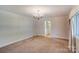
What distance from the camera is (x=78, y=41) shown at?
1944 millimetres

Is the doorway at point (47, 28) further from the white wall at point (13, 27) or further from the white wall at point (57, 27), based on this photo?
the white wall at point (13, 27)

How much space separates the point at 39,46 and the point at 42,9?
2.49ft

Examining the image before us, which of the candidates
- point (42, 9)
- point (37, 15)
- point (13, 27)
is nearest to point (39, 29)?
point (37, 15)

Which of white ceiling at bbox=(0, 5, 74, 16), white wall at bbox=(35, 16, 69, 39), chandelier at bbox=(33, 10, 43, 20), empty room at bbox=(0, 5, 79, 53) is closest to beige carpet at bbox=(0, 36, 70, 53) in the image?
empty room at bbox=(0, 5, 79, 53)

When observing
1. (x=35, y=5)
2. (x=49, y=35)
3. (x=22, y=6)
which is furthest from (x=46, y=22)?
(x=22, y=6)

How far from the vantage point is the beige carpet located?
1.97m

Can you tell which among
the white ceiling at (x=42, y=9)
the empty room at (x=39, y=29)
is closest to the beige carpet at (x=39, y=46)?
the empty room at (x=39, y=29)

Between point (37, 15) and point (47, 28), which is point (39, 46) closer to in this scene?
point (47, 28)

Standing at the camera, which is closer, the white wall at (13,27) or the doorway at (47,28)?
the white wall at (13,27)

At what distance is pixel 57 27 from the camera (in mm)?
2137

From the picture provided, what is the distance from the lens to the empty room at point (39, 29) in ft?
6.38

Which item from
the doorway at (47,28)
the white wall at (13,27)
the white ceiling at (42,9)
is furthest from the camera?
the doorway at (47,28)

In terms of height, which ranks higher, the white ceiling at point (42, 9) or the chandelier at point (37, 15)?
the white ceiling at point (42, 9)

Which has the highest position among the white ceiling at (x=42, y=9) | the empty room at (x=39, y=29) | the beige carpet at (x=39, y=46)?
the white ceiling at (x=42, y=9)
